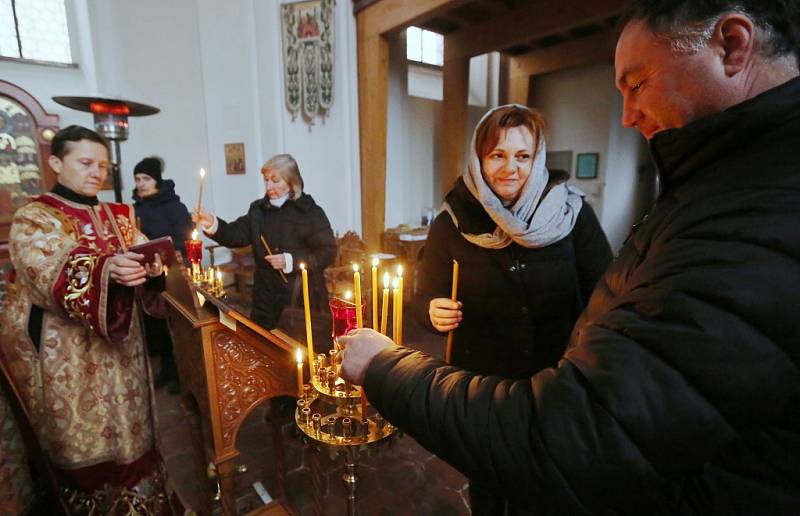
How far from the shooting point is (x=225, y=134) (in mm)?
6246

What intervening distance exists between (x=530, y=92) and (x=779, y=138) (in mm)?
A: 9523

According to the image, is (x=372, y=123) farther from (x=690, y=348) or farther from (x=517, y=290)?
(x=690, y=348)

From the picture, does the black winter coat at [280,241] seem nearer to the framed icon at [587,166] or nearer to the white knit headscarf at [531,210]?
the white knit headscarf at [531,210]

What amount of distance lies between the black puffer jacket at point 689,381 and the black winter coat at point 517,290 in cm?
86

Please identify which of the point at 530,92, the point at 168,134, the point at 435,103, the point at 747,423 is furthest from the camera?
the point at 530,92

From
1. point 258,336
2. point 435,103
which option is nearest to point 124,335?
point 258,336

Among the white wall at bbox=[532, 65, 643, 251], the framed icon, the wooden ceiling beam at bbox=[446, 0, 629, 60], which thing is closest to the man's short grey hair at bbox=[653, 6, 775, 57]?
the wooden ceiling beam at bbox=[446, 0, 629, 60]

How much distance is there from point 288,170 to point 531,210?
6.65 feet

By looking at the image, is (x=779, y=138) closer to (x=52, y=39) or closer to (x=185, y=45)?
(x=185, y=45)

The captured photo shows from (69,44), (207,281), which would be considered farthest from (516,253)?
(69,44)

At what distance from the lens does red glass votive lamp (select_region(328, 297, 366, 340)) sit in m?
0.99

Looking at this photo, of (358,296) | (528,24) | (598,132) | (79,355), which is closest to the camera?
(358,296)

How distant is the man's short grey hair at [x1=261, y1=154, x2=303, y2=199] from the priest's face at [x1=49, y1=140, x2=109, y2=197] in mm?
1151

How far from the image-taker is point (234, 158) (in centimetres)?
623
